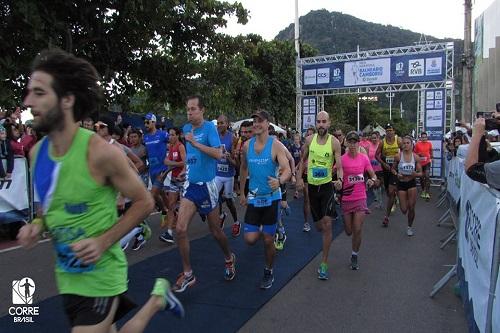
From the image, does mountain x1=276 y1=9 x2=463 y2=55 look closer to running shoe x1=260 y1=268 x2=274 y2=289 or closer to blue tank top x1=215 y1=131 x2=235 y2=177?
blue tank top x1=215 y1=131 x2=235 y2=177

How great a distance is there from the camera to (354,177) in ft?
20.5

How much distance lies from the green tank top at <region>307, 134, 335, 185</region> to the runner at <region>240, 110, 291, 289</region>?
0.83m

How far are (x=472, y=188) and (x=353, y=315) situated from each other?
5.34 feet

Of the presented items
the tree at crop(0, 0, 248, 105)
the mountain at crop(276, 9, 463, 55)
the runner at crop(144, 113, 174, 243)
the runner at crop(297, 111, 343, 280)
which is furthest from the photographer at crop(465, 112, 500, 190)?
the mountain at crop(276, 9, 463, 55)

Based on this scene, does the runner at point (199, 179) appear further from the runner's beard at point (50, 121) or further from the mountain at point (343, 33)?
the mountain at point (343, 33)

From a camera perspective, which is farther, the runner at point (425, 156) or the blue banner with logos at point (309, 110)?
the blue banner with logos at point (309, 110)

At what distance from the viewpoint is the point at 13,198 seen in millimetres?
7664

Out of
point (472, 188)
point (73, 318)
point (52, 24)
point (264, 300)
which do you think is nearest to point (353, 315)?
point (264, 300)

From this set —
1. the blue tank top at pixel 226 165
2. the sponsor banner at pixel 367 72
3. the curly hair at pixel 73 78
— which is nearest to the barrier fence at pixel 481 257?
the curly hair at pixel 73 78

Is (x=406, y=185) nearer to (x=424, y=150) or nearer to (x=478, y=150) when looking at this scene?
(x=478, y=150)

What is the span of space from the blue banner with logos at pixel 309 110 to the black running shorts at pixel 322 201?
48.5 ft

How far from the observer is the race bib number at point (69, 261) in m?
2.08

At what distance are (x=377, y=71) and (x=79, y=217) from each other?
1788 cm

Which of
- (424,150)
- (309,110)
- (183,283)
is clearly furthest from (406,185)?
(309,110)
